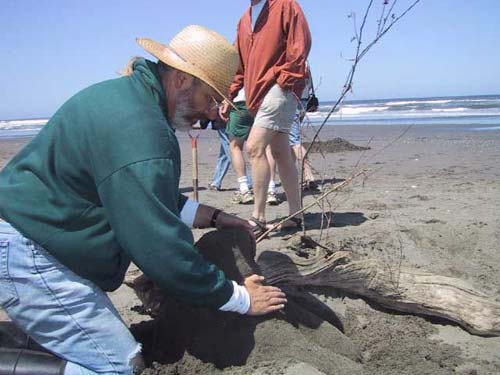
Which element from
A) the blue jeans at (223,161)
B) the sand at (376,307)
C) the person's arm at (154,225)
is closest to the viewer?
the person's arm at (154,225)

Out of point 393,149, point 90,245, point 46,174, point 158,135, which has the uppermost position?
point 158,135

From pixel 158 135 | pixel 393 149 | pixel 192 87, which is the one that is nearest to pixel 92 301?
pixel 158 135

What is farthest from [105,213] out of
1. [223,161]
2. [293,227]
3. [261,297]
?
[223,161]

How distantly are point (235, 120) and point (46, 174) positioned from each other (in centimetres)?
390

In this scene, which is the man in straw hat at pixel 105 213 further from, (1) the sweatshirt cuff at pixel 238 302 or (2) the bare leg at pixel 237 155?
(2) the bare leg at pixel 237 155

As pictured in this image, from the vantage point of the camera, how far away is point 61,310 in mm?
2395

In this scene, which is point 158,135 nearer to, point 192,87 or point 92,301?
point 192,87

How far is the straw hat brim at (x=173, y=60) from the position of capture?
2298 millimetres

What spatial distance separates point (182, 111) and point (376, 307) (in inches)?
82.1

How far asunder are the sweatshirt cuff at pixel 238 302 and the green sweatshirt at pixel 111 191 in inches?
1.7

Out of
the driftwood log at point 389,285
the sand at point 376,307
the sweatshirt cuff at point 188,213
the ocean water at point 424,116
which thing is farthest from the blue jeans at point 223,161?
the ocean water at point 424,116

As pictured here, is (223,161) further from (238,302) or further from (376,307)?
(238,302)

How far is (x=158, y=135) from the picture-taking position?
2.15 meters

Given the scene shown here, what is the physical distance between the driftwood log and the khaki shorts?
131cm
